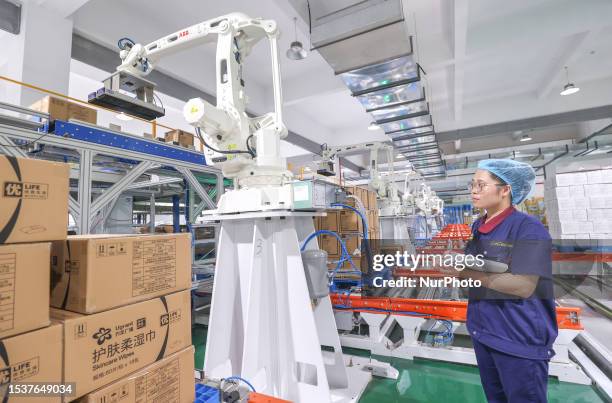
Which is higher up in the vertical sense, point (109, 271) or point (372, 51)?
point (372, 51)

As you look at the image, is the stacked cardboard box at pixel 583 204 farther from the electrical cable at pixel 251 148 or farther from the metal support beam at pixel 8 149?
the metal support beam at pixel 8 149

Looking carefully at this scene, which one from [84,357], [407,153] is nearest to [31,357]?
[84,357]

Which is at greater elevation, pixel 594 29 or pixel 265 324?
pixel 594 29

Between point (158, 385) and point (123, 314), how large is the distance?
0.38 metres

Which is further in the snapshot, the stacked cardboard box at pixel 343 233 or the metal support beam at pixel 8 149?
the stacked cardboard box at pixel 343 233

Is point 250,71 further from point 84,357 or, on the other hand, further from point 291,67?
point 84,357

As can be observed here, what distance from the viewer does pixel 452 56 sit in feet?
17.0

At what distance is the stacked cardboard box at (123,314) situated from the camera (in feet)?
3.54

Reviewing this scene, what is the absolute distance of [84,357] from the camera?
106 centimetres

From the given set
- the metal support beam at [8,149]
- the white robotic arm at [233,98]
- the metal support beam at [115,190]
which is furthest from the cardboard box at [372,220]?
the metal support beam at [8,149]

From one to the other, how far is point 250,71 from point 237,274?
5.57 m

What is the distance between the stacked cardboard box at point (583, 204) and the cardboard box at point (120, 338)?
8627 millimetres

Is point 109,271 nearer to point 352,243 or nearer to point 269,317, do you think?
point 269,317

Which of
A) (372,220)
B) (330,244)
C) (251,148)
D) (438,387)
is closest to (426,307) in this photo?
(438,387)
